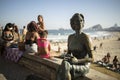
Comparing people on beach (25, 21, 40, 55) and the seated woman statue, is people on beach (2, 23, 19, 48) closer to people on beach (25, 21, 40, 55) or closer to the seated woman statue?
people on beach (25, 21, 40, 55)

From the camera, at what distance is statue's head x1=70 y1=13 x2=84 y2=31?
3158mm

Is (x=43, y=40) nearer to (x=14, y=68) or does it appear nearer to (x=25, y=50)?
(x=25, y=50)

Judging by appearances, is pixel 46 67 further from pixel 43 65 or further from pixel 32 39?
pixel 32 39

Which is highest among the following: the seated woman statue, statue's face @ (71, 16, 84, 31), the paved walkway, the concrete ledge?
statue's face @ (71, 16, 84, 31)

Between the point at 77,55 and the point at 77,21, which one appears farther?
the point at 77,55

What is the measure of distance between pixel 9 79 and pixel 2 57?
216 centimetres

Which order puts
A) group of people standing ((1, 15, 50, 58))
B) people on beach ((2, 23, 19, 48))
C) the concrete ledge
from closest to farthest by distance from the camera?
the concrete ledge
group of people standing ((1, 15, 50, 58))
people on beach ((2, 23, 19, 48))

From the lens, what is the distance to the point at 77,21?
10.4ft

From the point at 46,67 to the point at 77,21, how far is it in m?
1.81

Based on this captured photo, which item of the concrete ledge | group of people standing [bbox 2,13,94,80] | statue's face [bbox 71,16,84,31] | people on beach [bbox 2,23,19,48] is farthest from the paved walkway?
statue's face [bbox 71,16,84,31]

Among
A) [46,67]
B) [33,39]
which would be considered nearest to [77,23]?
[46,67]

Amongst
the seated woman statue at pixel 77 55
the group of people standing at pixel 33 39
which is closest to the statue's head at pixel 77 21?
the seated woman statue at pixel 77 55

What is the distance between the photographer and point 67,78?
9.22ft

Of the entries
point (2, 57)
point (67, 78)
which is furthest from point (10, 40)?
point (67, 78)
